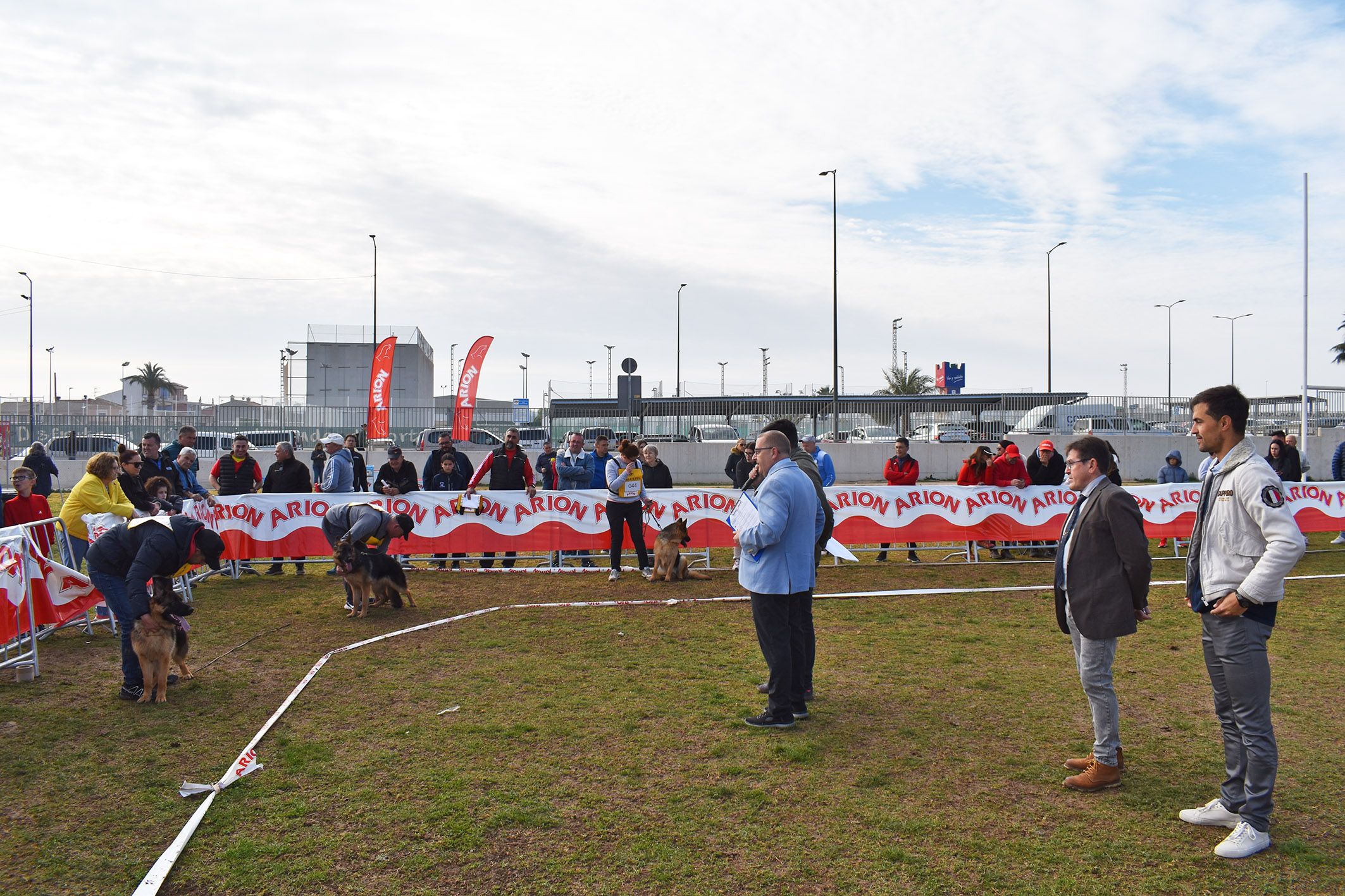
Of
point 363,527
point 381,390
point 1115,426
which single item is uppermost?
point 381,390

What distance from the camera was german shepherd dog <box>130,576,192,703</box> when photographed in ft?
19.8

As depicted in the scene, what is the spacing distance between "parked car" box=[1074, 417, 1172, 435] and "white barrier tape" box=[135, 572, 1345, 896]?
2175 cm

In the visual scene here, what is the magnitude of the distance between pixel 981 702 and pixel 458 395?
930 inches

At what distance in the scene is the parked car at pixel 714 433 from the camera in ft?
101

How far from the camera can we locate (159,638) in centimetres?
604

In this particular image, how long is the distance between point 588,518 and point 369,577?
361 cm

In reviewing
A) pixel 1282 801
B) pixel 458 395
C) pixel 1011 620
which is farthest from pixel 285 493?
pixel 458 395

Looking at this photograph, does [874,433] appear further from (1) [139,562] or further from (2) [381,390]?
(1) [139,562]

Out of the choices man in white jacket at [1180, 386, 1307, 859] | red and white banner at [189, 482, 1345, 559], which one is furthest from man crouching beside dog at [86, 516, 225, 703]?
man in white jacket at [1180, 386, 1307, 859]

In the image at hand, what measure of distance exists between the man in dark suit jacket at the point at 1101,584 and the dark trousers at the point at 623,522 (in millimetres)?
6664

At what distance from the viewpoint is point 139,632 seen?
19.7ft

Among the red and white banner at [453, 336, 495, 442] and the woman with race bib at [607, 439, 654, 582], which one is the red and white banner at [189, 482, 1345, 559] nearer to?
the woman with race bib at [607, 439, 654, 582]

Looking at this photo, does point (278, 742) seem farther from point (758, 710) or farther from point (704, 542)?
point (704, 542)

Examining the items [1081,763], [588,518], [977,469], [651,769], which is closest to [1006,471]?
[977,469]
